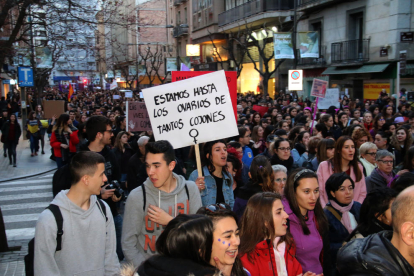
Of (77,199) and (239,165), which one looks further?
(239,165)

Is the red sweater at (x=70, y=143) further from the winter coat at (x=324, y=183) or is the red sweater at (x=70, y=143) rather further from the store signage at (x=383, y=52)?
the store signage at (x=383, y=52)

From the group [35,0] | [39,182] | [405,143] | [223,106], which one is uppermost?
[35,0]

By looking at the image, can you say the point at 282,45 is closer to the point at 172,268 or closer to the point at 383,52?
the point at 383,52

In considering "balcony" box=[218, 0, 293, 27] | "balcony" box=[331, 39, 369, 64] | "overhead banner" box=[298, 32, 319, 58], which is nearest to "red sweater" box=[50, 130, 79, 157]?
"overhead banner" box=[298, 32, 319, 58]

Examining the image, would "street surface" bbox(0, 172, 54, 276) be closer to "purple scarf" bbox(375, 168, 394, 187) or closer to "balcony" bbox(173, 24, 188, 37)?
"purple scarf" bbox(375, 168, 394, 187)

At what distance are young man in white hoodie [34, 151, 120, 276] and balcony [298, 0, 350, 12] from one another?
24994 millimetres

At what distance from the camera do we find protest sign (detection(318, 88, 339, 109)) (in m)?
14.5

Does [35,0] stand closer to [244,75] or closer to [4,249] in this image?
[4,249]

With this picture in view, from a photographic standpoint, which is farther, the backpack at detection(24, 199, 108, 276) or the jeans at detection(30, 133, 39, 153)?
the jeans at detection(30, 133, 39, 153)

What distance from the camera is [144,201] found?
11.4 ft

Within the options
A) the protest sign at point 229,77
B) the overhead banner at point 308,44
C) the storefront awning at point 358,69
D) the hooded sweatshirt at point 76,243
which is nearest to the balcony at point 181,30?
the overhead banner at point 308,44

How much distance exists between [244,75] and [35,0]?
29996mm

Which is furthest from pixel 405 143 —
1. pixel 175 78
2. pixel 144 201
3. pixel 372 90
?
pixel 372 90

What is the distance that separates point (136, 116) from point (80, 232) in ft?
22.0
